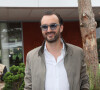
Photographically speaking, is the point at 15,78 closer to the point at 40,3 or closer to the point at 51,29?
the point at 51,29

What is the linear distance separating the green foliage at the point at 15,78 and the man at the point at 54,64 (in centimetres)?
289

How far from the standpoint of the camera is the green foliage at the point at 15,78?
448 cm

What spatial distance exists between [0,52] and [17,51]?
0.93 meters

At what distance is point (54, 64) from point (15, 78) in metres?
3.06

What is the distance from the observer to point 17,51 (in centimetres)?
960

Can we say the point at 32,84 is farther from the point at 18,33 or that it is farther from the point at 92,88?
the point at 18,33

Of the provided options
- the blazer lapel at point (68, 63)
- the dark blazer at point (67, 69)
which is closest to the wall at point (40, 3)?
the dark blazer at point (67, 69)

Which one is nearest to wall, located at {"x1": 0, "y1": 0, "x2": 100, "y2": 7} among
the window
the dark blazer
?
the window

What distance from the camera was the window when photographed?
9375 millimetres

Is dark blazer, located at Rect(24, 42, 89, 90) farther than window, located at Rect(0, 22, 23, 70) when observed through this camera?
No

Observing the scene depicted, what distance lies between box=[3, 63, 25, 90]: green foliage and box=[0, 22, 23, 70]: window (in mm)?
4948

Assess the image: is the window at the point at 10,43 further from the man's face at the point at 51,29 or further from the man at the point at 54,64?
the man's face at the point at 51,29

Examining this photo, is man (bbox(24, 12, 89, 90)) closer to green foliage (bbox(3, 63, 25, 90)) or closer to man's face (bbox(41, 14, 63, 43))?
man's face (bbox(41, 14, 63, 43))

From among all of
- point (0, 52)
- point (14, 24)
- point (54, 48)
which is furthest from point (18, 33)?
point (54, 48)
